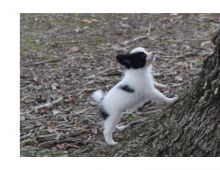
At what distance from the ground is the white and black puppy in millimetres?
140

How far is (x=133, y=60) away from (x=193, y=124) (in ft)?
3.99

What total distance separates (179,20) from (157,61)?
1340mm

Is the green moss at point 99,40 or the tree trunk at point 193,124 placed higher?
the green moss at point 99,40

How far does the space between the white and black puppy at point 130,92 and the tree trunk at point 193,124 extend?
56 cm

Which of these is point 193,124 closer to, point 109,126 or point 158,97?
point 109,126

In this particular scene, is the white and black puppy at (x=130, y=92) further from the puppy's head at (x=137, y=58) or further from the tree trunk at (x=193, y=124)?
the tree trunk at (x=193, y=124)

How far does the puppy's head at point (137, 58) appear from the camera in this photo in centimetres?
430

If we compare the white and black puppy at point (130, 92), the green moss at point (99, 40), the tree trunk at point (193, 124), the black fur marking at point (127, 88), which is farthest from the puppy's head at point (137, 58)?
the green moss at point (99, 40)

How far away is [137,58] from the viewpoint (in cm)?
436

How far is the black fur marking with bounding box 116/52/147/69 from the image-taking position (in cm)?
431

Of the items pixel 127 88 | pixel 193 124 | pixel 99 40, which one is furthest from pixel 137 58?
pixel 99 40

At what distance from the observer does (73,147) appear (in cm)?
411

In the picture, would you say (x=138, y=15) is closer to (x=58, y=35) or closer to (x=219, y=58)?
(x=58, y=35)

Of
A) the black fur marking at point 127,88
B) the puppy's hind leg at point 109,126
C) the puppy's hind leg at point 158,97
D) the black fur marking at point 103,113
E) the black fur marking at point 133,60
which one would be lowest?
the puppy's hind leg at point 109,126
